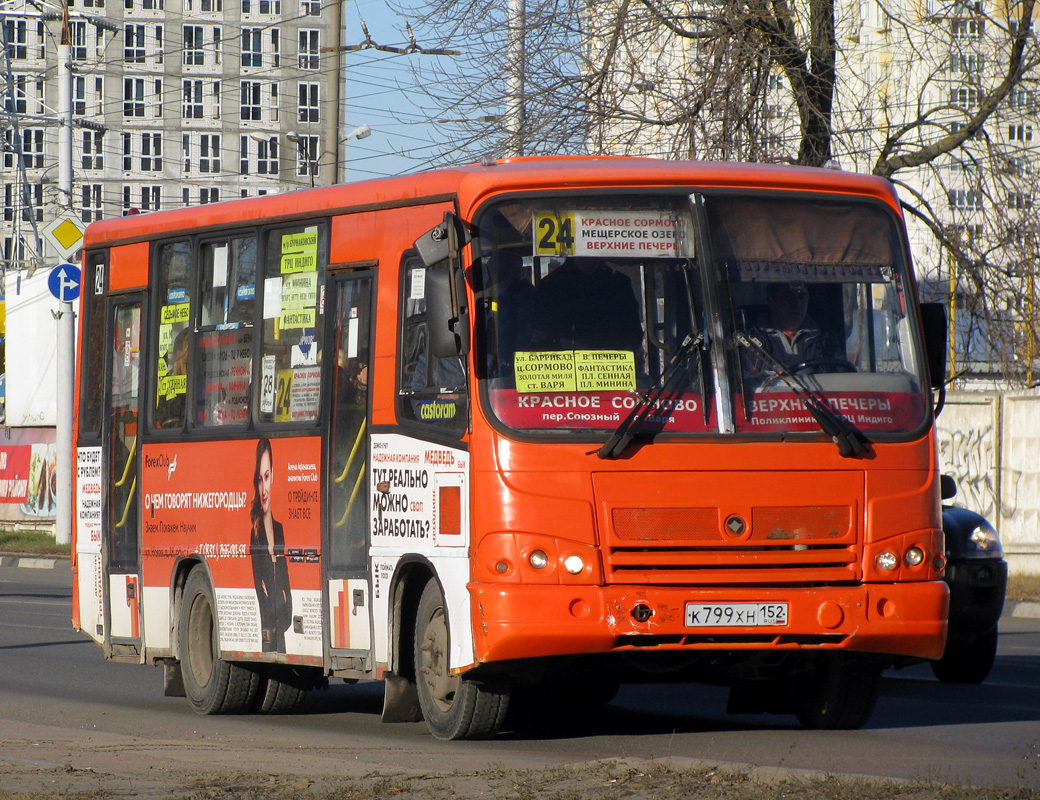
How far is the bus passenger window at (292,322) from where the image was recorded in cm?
1052

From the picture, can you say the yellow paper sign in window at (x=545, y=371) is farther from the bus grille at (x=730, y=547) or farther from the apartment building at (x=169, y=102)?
the apartment building at (x=169, y=102)

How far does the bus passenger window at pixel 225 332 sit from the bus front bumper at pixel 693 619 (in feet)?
10.0

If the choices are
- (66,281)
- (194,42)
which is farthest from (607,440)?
(194,42)

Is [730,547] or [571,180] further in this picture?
[571,180]

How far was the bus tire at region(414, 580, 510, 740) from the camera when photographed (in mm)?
9117

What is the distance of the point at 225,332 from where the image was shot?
1136 centimetres

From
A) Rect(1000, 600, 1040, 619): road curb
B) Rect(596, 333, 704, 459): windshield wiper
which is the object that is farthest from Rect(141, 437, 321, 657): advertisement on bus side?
Rect(1000, 600, 1040, 619): road curb

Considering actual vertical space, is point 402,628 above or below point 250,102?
below

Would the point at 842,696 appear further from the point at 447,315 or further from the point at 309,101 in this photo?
the point at 309,101

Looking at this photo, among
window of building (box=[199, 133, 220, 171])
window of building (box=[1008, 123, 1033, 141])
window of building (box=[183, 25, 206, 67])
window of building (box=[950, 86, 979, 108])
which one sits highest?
window of building (box=[183, 25, 206, 67])

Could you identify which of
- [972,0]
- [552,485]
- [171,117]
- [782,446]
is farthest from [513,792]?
[171,117]

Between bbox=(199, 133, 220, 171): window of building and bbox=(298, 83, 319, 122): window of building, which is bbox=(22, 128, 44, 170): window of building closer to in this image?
bbox=(199, 133, 220, 171): window of building

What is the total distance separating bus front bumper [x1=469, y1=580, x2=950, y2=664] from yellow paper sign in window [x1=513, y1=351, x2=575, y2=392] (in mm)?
962

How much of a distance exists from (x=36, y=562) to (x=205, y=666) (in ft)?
67.3
